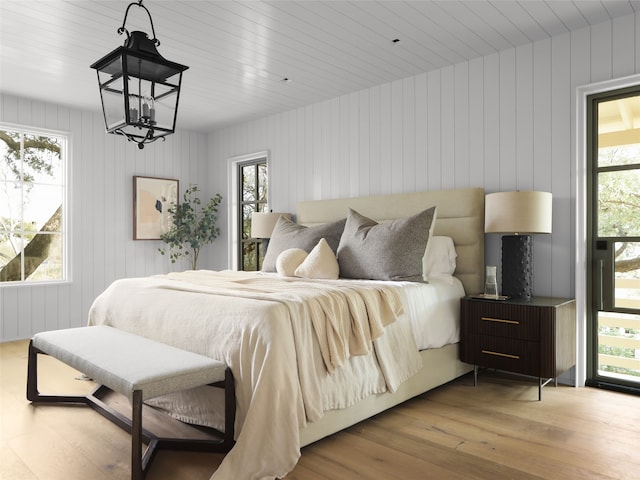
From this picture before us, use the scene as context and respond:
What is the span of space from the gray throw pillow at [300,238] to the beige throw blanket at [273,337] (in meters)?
0.98

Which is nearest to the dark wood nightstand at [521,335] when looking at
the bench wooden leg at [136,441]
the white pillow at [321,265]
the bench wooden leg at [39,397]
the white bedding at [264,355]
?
the white bedding at [264,355]

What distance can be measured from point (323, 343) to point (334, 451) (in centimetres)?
51

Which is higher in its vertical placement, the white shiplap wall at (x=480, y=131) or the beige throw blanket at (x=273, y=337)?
the white shiplap wall at (x=480, y=131)

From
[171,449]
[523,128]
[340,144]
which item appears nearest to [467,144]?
[523,128]

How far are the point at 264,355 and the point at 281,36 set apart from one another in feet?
7.82

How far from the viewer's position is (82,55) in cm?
369

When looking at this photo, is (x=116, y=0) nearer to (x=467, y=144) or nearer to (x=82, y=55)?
(x=82, y=55)

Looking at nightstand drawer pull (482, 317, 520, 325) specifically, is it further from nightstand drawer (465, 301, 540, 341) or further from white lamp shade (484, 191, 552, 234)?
white lamp shade (484, 191, 552, 234)

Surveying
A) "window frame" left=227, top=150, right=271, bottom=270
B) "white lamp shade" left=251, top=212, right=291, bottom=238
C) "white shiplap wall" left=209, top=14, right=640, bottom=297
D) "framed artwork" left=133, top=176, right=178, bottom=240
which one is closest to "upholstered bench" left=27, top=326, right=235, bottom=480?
"white lamp shade" left=251, top=212, right=291, bottom=238

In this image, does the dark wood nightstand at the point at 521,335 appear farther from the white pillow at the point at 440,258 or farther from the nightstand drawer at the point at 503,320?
the white pillow at the point at 440,258

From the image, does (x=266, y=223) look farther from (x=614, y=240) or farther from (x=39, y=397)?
(x=614, y=240)

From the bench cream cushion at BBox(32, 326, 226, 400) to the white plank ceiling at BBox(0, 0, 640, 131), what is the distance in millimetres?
2039

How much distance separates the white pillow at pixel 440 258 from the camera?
3576mm

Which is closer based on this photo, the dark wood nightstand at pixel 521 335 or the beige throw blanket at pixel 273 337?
the beige throw blanket at pixel 273 337
